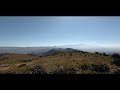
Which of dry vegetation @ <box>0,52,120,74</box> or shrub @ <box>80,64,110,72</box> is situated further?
shrub @ <box>80,64,110,72</box>

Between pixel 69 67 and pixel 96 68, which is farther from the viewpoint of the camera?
pixel 69 67

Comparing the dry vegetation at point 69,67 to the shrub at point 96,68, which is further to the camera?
the shrub at point 96,68
